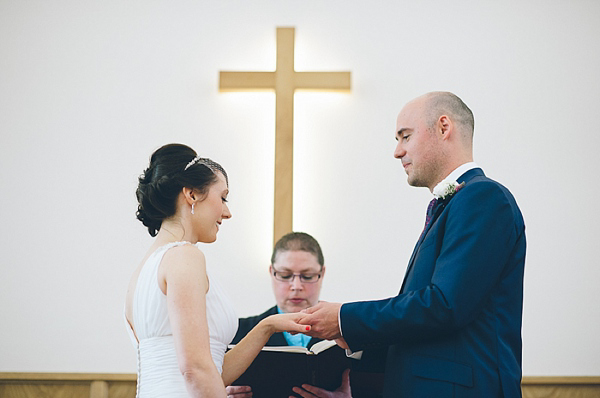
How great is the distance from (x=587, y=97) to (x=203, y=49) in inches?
102

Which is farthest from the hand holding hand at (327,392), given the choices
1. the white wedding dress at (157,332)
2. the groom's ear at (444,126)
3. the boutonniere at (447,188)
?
the groom's ear at (444,126)

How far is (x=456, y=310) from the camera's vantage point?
91.2 inches

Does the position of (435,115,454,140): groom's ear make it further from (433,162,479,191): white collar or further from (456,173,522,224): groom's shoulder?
(456,173,522,224): groom's shoulder

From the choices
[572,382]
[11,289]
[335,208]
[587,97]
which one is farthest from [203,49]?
[572,382]

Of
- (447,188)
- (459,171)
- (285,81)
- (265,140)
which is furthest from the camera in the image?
(265,140)

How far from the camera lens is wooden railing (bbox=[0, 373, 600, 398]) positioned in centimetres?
431

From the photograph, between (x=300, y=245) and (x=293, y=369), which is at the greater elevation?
(x=300, y=245)

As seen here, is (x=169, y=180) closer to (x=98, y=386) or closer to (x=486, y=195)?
(x=486, y=195)

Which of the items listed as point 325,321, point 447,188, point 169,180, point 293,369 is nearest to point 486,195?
point 447,188

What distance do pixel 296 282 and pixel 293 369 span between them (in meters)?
1.02

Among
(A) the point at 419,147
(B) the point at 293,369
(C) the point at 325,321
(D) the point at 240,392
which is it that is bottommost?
(D) the point at 240,392

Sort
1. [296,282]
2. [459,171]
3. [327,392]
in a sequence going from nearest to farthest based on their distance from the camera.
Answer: [459,171], [327,392], [296,282]

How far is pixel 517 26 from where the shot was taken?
4695 mm

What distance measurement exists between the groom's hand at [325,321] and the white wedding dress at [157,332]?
33cm
